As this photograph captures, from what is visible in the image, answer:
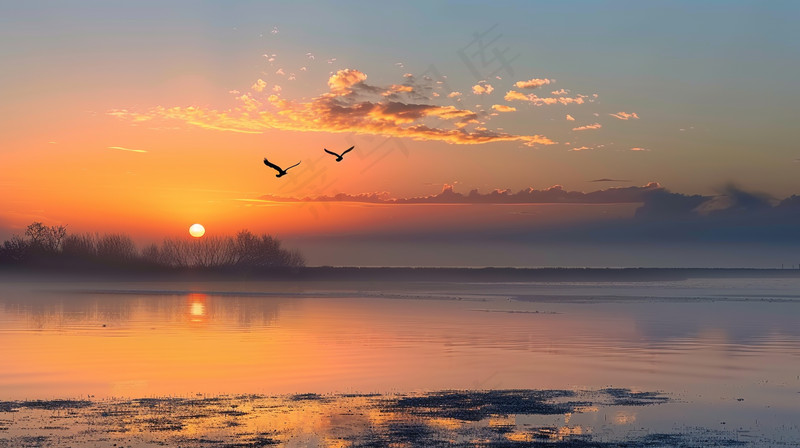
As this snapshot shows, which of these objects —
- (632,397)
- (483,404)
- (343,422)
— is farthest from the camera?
(632,397)

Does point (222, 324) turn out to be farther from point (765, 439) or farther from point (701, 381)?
point (765, 439)

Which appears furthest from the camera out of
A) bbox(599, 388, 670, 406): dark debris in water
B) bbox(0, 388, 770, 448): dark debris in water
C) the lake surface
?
bbox(599, 388, 670, 406): dark debris in water

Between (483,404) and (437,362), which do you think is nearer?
(483,404)

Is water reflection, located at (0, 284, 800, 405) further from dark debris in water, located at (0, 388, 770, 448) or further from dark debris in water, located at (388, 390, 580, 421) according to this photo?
dark debris in water, located at (0, 388, 770, 448)

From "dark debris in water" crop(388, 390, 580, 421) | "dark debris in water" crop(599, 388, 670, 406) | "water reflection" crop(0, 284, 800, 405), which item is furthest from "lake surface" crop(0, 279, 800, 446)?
"dark debris in water" crop(388, 390, 580, 421)

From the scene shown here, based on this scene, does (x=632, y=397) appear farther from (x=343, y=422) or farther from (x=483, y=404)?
(x=343, y=422)

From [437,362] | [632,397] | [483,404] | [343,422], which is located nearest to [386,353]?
[437,362]

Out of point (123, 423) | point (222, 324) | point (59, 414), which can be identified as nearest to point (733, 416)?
point (123, 423)

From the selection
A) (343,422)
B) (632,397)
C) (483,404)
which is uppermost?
(343,422)

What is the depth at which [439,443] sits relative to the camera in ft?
54.1

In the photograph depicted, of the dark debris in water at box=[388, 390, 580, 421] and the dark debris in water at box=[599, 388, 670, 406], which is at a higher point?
the dark debris in water at box=[388, 390, 580, 421]

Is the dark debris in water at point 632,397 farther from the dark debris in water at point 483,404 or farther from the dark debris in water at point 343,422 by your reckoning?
the dark debris in water at point 483,404

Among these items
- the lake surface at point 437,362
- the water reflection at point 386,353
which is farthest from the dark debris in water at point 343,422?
the water reflection at point 386,353

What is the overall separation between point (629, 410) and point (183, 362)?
58.6 feet
